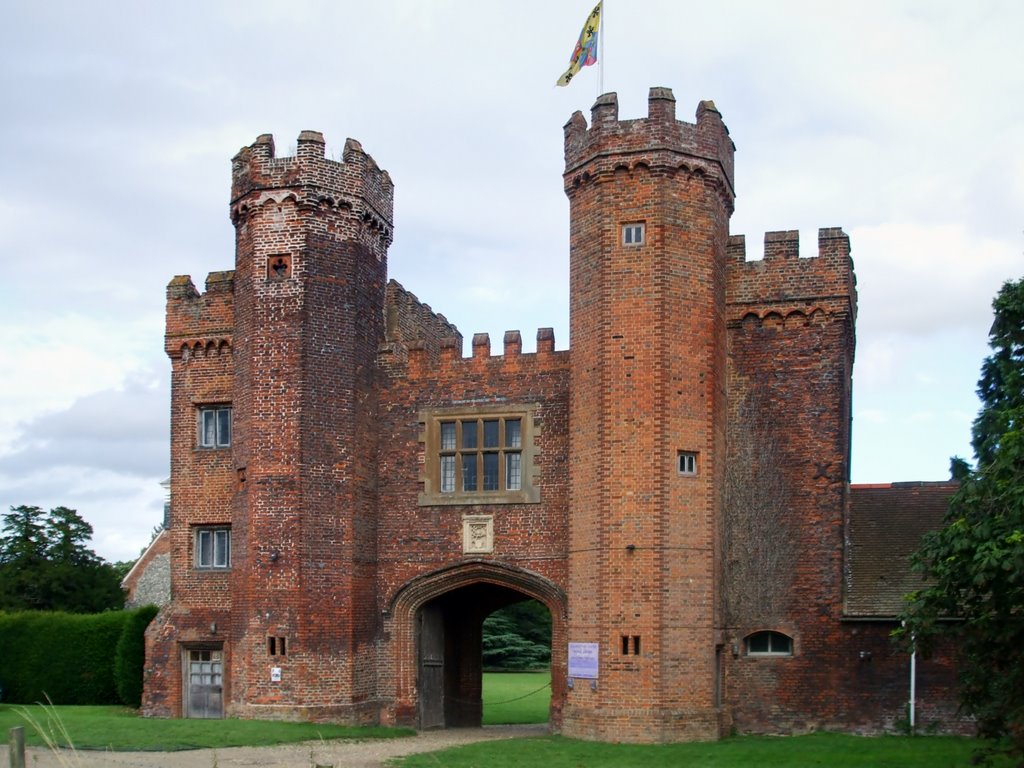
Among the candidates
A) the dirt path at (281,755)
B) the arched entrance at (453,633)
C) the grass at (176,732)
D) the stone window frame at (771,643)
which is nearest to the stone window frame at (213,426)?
the arched entrance at (453,633)

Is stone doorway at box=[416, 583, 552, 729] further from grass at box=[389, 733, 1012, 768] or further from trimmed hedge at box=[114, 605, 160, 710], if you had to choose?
trimmed hedge at box=[114, 605, 160, 710]

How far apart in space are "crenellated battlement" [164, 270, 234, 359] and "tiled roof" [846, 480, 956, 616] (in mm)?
13828

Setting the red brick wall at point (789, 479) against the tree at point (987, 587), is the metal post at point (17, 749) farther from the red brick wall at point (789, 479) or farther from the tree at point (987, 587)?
the red brick wall at point (789, 479)

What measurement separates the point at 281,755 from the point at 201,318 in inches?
426

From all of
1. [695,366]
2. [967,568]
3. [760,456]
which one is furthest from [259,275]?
[967,568]

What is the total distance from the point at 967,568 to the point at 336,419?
44.1 feet

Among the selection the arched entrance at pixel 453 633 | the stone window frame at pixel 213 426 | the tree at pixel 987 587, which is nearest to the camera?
the tree at pixel 987 587

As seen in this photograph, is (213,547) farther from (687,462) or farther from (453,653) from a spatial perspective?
(687,462)

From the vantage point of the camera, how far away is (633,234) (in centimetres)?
2466

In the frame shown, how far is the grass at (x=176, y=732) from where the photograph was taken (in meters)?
21.7

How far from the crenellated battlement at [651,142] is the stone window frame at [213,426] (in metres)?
9.04

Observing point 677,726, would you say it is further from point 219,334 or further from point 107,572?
point 107,572

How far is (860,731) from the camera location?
2398 cm

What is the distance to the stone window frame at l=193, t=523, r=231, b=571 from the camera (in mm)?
27594
